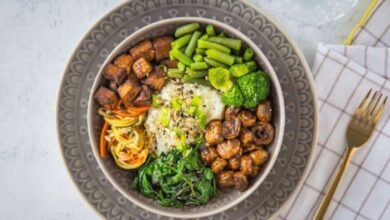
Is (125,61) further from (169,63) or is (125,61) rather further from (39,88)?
(39,88)

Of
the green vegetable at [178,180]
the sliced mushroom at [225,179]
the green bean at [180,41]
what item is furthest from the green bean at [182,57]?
the sliced mushroom at [225,179]

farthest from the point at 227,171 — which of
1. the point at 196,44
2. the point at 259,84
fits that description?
the point at 196,44

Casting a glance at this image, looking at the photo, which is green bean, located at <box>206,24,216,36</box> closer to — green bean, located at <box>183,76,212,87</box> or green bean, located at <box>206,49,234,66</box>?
green bean, located at <box>206,49,234,66</box>

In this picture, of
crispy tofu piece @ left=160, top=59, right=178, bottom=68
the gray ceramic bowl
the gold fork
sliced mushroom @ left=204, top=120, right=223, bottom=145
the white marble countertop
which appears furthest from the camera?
the white marble countertop

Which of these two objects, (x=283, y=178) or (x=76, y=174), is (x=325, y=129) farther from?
(x=76, y=174)

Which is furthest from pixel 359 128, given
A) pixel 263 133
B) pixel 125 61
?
pixel 125 61

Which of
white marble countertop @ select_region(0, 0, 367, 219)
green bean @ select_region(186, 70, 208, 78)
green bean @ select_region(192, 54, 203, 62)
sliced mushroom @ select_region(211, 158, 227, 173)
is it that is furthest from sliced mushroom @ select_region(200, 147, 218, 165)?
white marble countertop @ select_region(0, 0, 367, 219)

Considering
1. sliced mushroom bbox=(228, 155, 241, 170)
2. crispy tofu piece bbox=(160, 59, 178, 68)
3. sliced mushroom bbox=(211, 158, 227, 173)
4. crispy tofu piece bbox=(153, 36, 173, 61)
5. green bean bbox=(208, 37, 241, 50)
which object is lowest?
sliced mushroom bbox=(211, 158, 227, 173)
